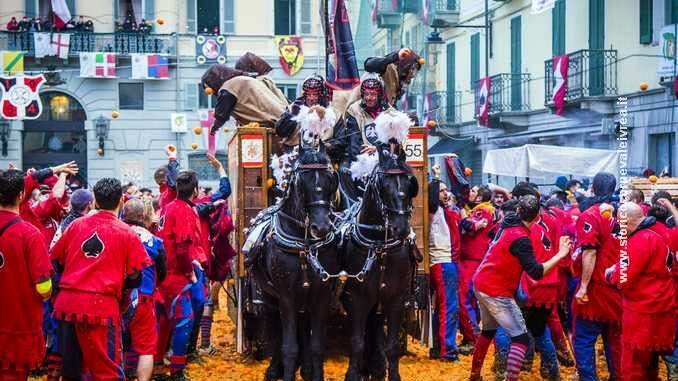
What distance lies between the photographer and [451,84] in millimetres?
36594

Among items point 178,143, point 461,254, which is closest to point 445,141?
point 178,143

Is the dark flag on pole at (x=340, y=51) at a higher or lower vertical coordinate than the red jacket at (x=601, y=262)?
higher

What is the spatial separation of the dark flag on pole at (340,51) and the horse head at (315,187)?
357cm

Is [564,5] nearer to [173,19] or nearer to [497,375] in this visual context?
[173,19]

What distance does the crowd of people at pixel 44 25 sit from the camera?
120 ft

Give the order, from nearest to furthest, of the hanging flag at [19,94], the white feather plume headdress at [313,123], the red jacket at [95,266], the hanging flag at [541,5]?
1. the red jacket at [95,266]
2. the white feather plume headdress at [313,123]
3. the hanging flag at [541,5]
4. the hanging flag at [19,94]

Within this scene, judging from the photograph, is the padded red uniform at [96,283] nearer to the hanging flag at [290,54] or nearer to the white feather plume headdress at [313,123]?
the white feather plume headdress at [313,123]

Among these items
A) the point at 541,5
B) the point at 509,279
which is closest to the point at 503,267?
the point at 509,279

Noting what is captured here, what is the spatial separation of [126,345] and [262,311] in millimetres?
1328

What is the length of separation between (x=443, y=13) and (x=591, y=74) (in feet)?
34.9

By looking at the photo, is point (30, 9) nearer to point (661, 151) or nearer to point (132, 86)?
point (132, 86)

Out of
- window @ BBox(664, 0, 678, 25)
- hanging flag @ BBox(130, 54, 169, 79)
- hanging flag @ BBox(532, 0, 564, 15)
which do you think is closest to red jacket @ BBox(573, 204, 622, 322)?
window @ BBox(664, 0, 678, 25)

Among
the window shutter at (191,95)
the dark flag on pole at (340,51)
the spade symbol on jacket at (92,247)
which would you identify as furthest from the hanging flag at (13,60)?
the spade symbol on jacket at (92,247)

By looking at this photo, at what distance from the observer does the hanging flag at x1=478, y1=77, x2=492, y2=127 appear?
31.8 metres
